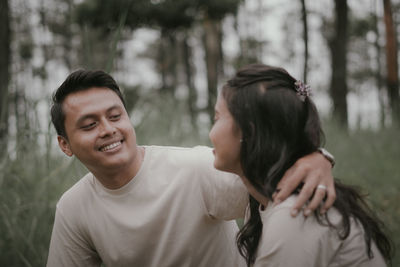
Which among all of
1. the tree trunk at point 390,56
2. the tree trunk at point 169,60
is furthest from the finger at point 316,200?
the tree trunk at point 390,56

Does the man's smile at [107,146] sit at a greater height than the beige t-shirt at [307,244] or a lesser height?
greater

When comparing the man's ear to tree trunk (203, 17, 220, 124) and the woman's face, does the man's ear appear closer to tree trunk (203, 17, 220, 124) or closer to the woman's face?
the woman's face

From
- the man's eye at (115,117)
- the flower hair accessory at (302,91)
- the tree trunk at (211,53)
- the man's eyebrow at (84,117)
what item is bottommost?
the man's eye at (115,117)

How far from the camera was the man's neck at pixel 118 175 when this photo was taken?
1.70 m

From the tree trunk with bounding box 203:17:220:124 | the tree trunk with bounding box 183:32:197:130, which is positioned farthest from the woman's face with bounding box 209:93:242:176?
the tree trunk with bounding box 203:17:220:124

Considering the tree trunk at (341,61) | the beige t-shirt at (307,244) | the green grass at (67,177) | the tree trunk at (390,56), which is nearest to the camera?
the beige t-shirt at (307,244)

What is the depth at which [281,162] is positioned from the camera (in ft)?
4.29

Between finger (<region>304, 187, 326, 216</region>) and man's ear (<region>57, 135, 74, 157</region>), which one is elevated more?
man's ear (<region>57, 135, 74, 157</region>)

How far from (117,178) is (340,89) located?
23.9ft

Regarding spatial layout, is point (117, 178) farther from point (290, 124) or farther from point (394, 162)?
point (394, 162)

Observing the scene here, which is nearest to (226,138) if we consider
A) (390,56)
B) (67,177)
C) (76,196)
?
(76,196)

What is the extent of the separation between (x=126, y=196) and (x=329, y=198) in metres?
0.85

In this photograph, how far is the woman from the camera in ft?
3.98

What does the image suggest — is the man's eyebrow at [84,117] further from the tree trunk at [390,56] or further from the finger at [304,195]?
the tree trunk at [390,56]
